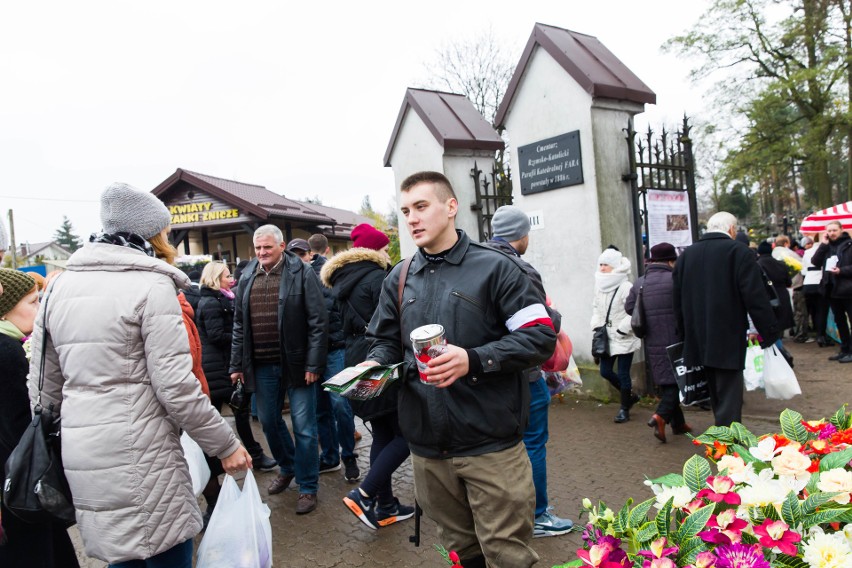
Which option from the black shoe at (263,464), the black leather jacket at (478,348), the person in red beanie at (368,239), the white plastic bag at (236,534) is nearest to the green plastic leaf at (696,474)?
the black leather jacket at (478,348)

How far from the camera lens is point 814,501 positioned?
156 cm

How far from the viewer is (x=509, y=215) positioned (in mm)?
3713

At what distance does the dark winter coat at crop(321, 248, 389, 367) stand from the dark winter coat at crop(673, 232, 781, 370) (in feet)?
7.63

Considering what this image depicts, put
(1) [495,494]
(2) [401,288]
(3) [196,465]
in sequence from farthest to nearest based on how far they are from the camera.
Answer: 1. (3) [196,465]
2. (2) [401,288]
3. (1) [495,494]

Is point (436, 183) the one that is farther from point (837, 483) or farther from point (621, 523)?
point (837, 483)

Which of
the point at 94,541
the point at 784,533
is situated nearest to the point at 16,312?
the point at 94,541

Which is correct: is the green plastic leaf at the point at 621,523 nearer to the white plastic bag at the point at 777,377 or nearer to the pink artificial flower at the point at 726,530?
the pink artificial flower at the point at 726,530

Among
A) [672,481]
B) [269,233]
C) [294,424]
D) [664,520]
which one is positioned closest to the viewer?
[664,520]

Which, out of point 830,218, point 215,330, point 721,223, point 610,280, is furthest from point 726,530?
point 830,218

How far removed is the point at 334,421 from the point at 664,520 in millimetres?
3999

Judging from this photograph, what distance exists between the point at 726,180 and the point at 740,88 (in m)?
3.39

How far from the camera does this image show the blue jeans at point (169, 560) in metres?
2.35

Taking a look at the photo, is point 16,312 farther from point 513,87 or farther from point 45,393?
point 513,87

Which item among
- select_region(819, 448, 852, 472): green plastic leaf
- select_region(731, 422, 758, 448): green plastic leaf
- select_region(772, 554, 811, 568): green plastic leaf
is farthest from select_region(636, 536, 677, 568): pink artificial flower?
select_region(731, 422, 758, 448): green plastic leaf
